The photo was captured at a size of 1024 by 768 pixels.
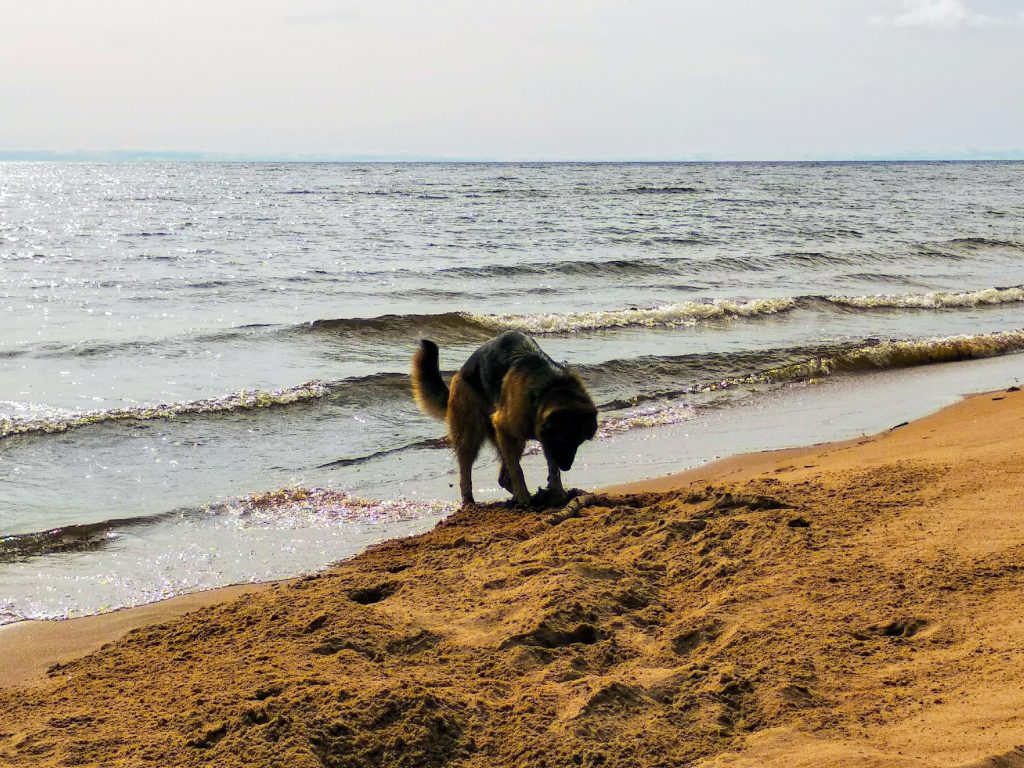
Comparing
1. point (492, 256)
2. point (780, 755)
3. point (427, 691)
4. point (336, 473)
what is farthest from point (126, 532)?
point (492, 256)

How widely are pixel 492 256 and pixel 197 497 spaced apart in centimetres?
1801

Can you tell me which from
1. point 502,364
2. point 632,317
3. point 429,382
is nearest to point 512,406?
point 502,364

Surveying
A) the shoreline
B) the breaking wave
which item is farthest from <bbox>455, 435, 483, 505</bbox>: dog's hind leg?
the breaking wave

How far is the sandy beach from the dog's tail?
1.68m

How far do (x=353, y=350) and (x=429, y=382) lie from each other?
6651mm

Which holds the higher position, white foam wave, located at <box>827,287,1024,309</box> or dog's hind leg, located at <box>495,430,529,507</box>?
white foam wave, located at <box>827,287,1024,309</box>

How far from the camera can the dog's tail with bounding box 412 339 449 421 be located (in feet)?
24.2

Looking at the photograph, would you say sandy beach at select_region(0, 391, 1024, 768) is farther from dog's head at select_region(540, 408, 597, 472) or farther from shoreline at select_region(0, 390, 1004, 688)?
dog's head at select_region(540, 408, 597, 472)

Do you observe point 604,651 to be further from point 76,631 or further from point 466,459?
point 466,459

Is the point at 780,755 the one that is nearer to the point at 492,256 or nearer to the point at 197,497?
the point at 197,497

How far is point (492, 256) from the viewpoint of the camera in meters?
24.9

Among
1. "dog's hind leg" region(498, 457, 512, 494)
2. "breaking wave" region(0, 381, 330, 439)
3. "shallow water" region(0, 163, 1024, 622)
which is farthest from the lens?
"breaking wave" region(0, 381, 330, 439)

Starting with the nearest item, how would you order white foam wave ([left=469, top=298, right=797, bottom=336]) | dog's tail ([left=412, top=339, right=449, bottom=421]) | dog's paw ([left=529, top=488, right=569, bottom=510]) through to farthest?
1. dog's paw ([left=529, top=488, right=569, bottom=510])
2. dog's tail ([left=412, top=339, right=449, bottom=421])
3. white foam wave ([left=469, top=298, right=797, bottom=336])

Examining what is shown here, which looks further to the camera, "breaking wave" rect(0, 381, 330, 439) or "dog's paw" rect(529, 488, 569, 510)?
"breaking wave" rect(0, 381, 330, 439)
